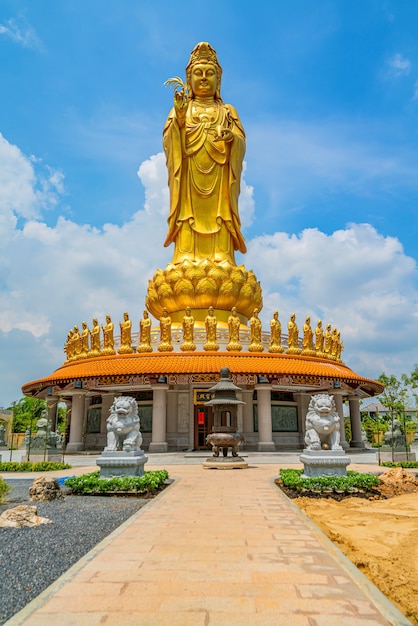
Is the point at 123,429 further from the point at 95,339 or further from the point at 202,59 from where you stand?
the point at 202,59

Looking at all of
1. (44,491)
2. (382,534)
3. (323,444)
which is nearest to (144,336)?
(323,444)

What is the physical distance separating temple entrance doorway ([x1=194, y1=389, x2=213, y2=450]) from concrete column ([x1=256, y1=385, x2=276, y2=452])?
2.79 m

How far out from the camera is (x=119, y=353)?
26.0m

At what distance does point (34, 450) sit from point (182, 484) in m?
10.4

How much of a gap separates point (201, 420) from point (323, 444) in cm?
1316

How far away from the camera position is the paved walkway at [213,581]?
3643 mm

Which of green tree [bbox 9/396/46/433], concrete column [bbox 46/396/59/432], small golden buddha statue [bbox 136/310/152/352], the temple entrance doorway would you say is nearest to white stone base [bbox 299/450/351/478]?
the temple entrance doorway

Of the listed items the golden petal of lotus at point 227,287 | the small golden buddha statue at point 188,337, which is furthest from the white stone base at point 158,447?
the golden petal of lotus at point 227,287

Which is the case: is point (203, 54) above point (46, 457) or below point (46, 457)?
above

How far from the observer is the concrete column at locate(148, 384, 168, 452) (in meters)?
22.5

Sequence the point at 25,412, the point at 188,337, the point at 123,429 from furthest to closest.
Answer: the point at 25,412 < the point at 188,337 < the point at 123,429

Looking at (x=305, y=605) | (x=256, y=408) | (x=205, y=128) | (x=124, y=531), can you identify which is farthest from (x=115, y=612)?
(x=205, y=128)

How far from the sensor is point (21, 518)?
278 inches

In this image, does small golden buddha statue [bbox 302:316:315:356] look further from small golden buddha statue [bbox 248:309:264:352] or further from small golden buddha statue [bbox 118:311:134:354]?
small golden buddha statue [bbox 118:311:134:354]
